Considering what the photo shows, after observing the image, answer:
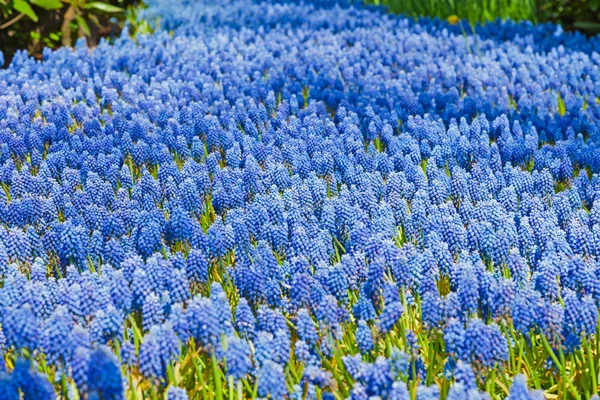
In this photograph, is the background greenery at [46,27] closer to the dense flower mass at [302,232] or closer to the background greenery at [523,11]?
the dense flower mass at [302,232]

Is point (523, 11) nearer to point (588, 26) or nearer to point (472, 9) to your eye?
point (472, 9)

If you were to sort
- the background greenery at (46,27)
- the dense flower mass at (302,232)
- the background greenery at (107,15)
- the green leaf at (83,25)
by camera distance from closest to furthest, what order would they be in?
the dense flower mass at (302,232) → the green leaf at (83,25) → the background greenery at (107,15) → the background greenery at (46,27)

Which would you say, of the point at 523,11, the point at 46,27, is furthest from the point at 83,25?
the point at 523,11

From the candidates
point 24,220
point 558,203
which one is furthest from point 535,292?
point 24,220

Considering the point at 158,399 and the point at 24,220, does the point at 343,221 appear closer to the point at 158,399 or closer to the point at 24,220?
the point at 158,399

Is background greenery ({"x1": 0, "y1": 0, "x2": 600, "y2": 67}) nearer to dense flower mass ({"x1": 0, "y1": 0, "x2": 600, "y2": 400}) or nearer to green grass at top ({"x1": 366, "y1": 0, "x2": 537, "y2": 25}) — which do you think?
green grass at top ({"x1": 366, "y1": 0, "x2": 537, "y2": 25})

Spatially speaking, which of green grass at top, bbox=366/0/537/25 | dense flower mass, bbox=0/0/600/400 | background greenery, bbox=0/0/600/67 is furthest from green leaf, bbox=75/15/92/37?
green grass at top, bbox=366/0/537/25

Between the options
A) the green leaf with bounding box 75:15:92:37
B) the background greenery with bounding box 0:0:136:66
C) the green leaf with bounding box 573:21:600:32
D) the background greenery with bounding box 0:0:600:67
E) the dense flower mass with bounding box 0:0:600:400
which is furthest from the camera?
the green leaf with bounding box 573:21:600:32

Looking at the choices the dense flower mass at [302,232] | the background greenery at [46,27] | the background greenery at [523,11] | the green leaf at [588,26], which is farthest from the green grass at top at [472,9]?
the background greenery at [46,27]
